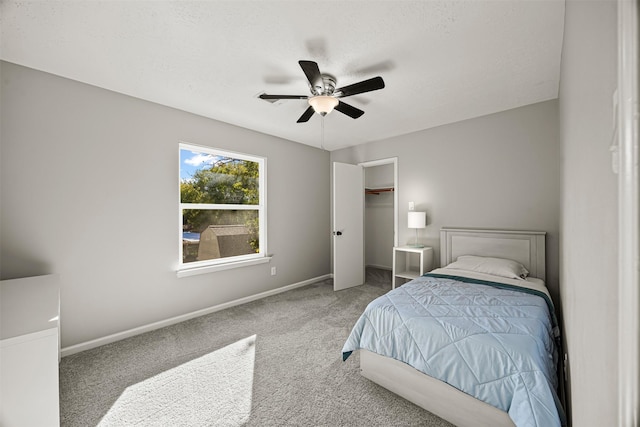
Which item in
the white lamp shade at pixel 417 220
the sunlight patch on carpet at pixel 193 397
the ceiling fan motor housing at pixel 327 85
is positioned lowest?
the sunlight patch on carpet at pixel 193 397

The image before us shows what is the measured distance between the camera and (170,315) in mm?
2996

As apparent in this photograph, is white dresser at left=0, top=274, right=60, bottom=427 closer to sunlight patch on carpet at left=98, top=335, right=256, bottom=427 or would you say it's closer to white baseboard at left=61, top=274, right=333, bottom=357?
sunlight patch on carpet at left=98, top=335, right=256, bottom=427

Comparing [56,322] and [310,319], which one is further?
[310,319]

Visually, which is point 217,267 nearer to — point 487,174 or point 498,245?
point 498,245

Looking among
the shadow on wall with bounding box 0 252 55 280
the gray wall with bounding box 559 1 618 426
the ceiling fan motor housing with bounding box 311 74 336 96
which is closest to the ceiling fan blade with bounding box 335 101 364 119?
the ceiling fan motor housing with bounding box 311 74 336 96

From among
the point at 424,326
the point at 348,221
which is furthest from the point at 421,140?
the point at 424,326

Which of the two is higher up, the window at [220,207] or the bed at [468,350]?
the window at [220,207]

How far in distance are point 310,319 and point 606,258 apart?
2857 millimetres

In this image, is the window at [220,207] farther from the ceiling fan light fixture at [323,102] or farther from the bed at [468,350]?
the bed at [468,350]

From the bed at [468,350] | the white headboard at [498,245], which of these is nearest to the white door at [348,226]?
the white headboard at [498,245]

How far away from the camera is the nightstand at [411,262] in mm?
3606

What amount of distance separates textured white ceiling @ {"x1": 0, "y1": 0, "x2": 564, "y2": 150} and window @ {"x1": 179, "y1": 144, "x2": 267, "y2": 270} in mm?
794

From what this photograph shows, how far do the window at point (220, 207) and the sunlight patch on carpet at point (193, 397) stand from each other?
1341mm

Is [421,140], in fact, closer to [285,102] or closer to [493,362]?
[285,102]
